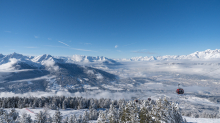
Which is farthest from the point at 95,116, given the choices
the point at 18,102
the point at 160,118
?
the point at 18,102

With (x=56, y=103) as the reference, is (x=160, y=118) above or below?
above

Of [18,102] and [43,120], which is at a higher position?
[43,120]

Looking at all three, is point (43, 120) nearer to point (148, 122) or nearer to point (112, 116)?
point (112, 116)

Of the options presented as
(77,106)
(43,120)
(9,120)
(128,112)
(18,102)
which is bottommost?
(77,106)

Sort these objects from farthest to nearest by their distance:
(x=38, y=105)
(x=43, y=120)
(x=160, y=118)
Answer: (x=38, y=105), (x=43, y=120), (x=160, y=118)

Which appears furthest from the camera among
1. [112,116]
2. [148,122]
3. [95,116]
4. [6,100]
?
[6,100]

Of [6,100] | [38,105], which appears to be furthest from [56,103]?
[6,100]

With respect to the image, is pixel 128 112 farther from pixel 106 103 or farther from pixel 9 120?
pixel 106 103

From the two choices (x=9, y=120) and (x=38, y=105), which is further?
(x=38, y=105)

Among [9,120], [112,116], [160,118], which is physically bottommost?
[9,120]
